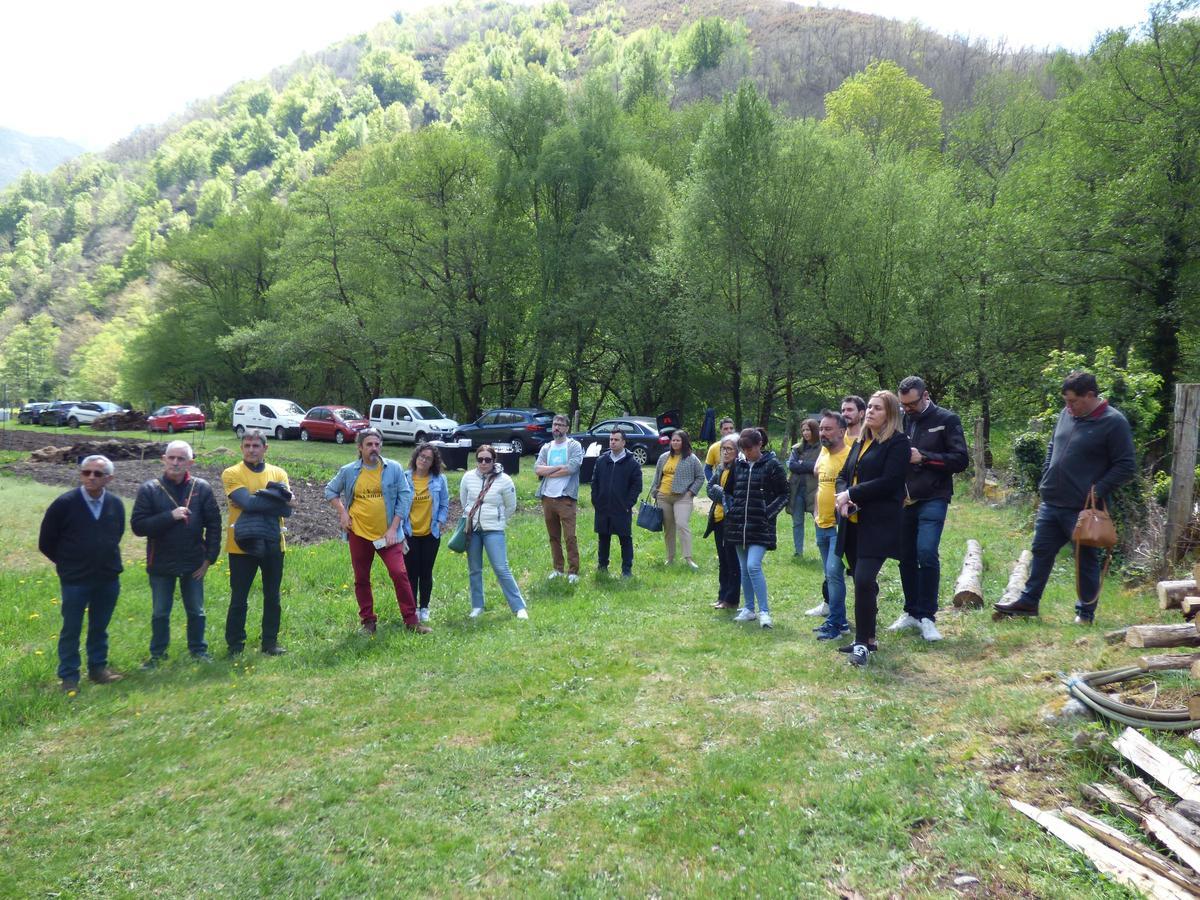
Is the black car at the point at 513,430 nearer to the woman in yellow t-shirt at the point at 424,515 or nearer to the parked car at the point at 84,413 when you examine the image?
the woman in yellow t-shirt at the point at 424,515

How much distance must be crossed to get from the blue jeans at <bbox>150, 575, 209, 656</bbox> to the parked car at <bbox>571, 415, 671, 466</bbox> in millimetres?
14196

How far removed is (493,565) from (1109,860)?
5.64 meters

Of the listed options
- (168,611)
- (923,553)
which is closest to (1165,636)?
(923,553)

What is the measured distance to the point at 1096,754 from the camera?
334 cm

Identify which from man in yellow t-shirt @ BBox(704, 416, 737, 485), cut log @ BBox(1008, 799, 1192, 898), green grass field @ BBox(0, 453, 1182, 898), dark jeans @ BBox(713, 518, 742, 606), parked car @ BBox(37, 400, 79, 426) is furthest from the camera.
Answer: parked car @ BBox(37, 400, 79, 426)

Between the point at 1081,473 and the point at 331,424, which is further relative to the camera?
the point at 331,424

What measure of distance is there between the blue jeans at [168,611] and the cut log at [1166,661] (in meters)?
6.61

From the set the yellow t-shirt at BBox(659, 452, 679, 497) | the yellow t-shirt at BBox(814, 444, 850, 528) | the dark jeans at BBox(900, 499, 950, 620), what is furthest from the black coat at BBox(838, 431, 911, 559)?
the yellow t-shirt at BBox(659, 452, 679, 497)

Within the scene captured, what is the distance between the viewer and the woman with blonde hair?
502 cm

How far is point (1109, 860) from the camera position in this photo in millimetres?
2689

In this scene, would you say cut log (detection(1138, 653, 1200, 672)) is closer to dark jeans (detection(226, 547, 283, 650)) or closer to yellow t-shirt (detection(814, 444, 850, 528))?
yellow t-shirt (detection(814, 444, 850, 528))

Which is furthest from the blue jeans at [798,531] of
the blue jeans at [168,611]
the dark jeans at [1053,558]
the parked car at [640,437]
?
the parked car at [640,437]

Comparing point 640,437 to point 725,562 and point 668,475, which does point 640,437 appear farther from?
point 725,562

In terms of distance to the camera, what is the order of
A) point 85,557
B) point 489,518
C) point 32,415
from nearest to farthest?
point 85,557
point 489,518
point 32,415
